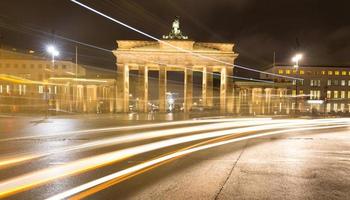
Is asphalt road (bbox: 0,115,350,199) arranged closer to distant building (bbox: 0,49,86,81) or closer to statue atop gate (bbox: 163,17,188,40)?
statue atop gate (bbox: 163,17,188,40)

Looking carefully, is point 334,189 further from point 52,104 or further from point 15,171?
point 52,104

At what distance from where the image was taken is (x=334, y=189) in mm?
7539

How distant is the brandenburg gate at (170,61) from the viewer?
59.9 m

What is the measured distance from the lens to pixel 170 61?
61.8m

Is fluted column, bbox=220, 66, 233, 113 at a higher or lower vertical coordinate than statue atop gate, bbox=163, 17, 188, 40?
lower

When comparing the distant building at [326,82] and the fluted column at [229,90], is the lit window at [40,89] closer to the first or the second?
the fluted column at [229,90]

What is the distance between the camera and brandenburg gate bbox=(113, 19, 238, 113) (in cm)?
5991

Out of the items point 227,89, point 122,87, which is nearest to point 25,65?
point 122,87

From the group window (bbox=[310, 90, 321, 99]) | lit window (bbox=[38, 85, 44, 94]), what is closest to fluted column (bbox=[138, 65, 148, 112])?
lit window (bbox=[38, 85, 44, 94])

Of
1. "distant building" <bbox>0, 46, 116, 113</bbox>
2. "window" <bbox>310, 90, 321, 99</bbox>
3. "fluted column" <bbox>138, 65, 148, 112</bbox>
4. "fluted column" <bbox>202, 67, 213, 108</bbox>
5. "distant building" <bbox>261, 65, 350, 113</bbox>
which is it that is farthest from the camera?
"distant building" <bbox>261, 65, 350, 113</bbox>

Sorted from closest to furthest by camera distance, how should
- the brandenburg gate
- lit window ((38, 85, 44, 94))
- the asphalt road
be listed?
1. the asphalt road
2. the brandenburg gate
3. lit window ((38, 85, 44, 94))

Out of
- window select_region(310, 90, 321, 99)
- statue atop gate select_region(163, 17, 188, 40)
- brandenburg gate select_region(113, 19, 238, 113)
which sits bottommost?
window select_region(310, 90, 321, 99)

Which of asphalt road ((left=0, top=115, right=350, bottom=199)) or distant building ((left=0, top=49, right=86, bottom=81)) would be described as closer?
asphalt road ((left=0, top=115, right=350, bottom=199))

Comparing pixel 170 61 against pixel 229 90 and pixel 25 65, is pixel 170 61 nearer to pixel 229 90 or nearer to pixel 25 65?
pixel 229 90
